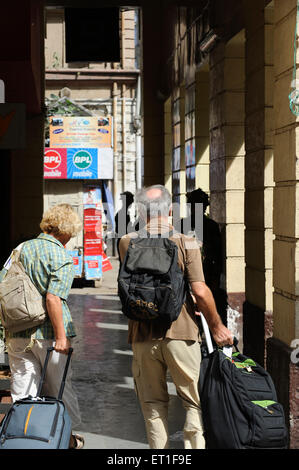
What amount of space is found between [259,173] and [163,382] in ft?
11.5

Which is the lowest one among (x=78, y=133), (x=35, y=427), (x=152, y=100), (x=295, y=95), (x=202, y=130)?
(x=35, y=427)

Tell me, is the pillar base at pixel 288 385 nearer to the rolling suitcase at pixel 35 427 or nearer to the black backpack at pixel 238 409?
the black backpack at pixel 238 409

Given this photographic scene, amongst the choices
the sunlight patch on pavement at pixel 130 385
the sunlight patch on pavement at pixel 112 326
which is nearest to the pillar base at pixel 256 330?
the sunlight patch on pavement at pixel 130 385

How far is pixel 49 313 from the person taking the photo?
182 inches

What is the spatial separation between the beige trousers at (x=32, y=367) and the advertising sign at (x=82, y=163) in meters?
13.1

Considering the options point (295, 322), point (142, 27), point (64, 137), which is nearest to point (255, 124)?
point (295, 322)

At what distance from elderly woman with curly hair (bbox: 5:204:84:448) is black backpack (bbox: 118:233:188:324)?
0.54m

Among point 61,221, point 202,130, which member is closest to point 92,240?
point 202,130

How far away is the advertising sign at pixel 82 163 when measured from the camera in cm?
1774

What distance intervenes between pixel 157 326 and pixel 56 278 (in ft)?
2.45

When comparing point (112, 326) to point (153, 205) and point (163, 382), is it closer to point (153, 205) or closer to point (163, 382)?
point (163, 382)

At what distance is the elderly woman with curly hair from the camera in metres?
4.65

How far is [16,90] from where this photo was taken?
910 cm

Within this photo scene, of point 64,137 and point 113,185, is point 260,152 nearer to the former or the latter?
point 64,137
